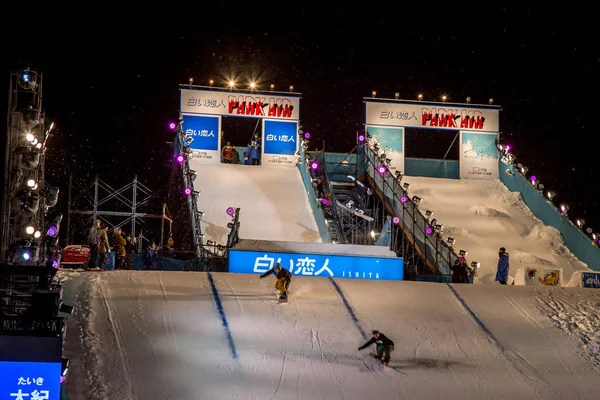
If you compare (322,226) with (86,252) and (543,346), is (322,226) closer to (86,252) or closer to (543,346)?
(86,252)

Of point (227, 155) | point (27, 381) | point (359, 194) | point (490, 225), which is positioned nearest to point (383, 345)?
point (27, 381)

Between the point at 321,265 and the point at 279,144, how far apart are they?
10692 millimetres

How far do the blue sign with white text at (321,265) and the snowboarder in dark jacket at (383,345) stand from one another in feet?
17.3

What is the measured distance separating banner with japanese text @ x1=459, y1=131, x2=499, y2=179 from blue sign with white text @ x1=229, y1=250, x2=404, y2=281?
11.4 m

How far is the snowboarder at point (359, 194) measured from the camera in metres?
28.9

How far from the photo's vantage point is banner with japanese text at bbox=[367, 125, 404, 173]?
30.9 m

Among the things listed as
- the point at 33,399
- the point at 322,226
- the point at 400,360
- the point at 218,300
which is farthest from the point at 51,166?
the point at 33,399

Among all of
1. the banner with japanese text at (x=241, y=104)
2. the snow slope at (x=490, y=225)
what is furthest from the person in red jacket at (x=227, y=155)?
the snow slope at (x=490, y=225)

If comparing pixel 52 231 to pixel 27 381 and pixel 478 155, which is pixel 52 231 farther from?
pixel 478 155

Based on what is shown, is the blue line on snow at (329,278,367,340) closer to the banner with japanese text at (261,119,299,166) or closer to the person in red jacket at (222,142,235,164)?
the banner with japanese text at (261,119,299,166)

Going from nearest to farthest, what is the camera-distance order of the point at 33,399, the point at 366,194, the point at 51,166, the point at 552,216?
the point at 33,399 → the point at 552,216 → the point at 366,194 → the point at 51,166

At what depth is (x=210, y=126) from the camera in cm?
3023

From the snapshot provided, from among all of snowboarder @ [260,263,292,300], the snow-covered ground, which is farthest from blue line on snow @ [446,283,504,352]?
snowboarder @ [260,263,292,300]

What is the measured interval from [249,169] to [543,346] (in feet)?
49.3
